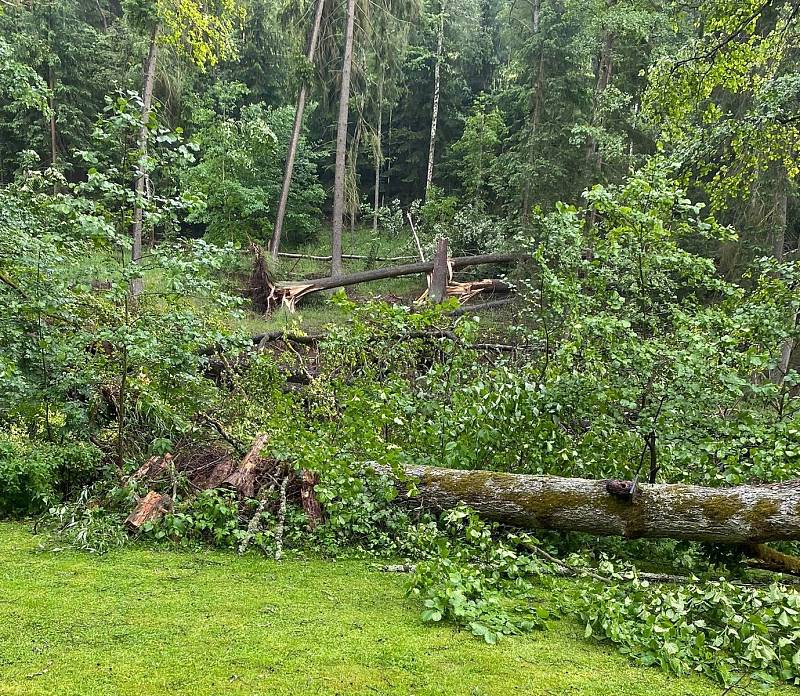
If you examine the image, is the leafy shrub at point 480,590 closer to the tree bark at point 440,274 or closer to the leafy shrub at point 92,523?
the leafy shrub at point 92,523

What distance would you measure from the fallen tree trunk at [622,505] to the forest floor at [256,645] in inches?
44.3

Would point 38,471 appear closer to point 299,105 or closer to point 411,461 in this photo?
point 411,461

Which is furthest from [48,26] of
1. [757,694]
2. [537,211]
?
[757,694]

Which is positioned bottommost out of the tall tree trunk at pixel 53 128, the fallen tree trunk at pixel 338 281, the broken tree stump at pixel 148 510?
the broken tree stump at pixel 148 510

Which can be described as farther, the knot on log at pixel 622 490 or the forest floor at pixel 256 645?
the knot on log at pixel 622 490

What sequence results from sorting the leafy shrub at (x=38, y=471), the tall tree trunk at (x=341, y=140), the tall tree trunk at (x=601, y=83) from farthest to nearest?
the tall tree trunk at (x=341, y=140)
the tall tree trunk at (x=601, y=83)
the leafy shrub at (x=38, y=471)

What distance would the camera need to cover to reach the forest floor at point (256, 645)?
2.07 m

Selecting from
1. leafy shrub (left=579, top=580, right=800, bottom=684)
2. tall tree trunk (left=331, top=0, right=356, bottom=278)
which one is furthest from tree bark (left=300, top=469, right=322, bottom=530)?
tall tree trunk (left=331, top=0, right=356, bottom=278)

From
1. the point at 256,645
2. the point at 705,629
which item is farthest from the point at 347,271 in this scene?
the point at 256,645

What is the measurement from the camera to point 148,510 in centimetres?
413

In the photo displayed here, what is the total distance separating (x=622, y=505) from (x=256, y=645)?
8.37 feet

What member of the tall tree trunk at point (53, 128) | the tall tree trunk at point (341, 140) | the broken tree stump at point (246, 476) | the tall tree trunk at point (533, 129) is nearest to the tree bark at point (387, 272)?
the tall tree trunk at point (341, 140)

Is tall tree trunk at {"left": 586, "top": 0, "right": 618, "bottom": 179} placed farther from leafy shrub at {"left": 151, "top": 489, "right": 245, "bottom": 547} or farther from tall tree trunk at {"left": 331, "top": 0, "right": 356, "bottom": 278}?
leafy shrub at {"left": 151, "top": 489, "right": 245, "bottom": 547}

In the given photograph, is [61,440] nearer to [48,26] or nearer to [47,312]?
[47,312]
